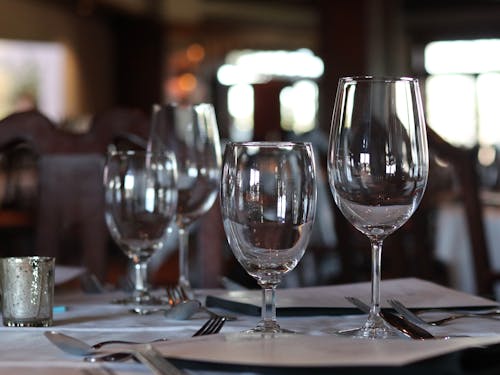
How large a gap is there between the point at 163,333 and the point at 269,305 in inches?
4.5

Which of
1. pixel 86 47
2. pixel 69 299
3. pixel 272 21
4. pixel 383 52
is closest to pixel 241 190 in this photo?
pixel 69 299

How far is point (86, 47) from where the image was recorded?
12336mm

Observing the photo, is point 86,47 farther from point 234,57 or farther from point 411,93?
point 411,93

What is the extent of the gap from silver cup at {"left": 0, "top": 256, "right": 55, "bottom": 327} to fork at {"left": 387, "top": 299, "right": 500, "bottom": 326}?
0.35 metres

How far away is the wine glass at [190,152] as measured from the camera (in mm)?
1229

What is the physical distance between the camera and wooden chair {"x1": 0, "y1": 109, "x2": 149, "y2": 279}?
5.60 ft

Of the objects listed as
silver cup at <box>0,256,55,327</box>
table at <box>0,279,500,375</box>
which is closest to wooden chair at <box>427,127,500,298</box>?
table at <box>0,279,500,375</box>

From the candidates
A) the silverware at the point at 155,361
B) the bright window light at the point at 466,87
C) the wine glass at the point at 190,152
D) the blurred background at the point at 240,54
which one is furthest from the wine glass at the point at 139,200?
the bright window light at the point at 466,87

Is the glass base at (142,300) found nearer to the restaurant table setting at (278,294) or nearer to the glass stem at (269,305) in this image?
the restaurant table setting at (278,294)

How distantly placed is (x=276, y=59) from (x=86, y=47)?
359 cm

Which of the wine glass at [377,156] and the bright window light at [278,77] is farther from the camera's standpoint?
the bright window light at [278,77]

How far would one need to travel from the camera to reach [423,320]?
96 cm

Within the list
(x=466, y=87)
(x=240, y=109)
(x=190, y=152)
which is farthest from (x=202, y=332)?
(x=240, y=109)

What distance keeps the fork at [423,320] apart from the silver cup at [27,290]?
1.13 feet
